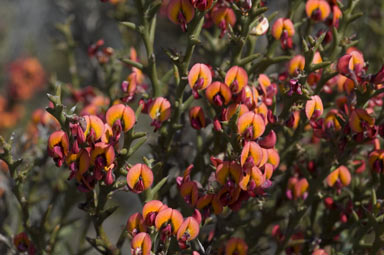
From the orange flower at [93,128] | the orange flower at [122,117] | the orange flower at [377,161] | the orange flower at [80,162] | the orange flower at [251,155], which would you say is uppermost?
the orange flower at [93,128]

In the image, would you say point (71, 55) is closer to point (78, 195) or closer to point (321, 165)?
point (78, 195)

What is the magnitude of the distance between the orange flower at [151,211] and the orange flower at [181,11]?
56cm

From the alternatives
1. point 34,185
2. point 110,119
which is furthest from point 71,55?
point 110,119

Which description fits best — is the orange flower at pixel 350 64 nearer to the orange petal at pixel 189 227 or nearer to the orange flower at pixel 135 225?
the orange petal at pixel 189 227

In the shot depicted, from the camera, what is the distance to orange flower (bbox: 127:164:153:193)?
149 centimetres

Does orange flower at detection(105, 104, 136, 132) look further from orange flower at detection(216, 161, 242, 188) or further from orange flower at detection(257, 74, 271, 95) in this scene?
orange flower at detection(257, 74, 271, 95)

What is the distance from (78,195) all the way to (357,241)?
1210mm

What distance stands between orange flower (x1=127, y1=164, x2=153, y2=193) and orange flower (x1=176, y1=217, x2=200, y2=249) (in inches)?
6.4

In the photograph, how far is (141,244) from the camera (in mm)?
1427

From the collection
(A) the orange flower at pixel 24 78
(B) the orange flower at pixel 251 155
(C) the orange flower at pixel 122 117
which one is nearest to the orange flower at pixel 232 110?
(B) the orange flower at pixel 251 155

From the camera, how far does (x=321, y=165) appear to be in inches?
77.0

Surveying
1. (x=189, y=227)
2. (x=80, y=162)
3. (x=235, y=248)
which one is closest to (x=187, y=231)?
(x=189, y=227)

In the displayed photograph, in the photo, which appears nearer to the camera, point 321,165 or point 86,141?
point 86,141

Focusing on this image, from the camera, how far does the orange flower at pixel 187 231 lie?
4.73ft
